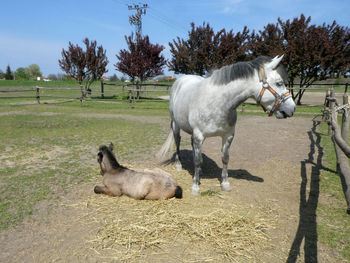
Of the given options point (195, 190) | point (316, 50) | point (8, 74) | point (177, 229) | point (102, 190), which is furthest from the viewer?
point (8, 74)

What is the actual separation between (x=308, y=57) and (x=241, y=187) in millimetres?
17389

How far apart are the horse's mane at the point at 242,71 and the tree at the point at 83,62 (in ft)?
76.7

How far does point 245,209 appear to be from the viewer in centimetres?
349

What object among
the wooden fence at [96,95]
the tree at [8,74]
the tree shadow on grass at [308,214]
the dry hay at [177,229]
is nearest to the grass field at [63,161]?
the tree shadow on grass at [308,214]

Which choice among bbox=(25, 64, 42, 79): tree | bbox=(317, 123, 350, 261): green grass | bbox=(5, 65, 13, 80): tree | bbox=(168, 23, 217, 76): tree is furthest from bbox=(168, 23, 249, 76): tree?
bbox=(25, 64, 42, 79): tree

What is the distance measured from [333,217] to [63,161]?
17.3ft

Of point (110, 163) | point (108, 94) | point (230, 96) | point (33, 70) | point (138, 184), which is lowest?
point (138, 184)

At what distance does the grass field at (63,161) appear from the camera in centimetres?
321

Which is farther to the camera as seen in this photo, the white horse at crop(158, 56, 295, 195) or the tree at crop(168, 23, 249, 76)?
the tree at crop(168, 23, 249, 76)

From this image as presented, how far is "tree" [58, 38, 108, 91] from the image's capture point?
24.8 meters

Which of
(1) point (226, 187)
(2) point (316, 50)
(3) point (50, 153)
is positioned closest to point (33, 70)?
(2) point (316, 50)

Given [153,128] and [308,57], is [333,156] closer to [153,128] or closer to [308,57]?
[153,128]

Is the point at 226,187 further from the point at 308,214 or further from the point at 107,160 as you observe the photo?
the point at 107,160

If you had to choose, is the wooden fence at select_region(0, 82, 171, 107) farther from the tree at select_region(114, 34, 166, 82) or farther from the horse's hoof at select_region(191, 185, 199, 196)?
the horse's hoof at select_region(191, 185, 199, 196)
